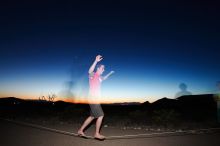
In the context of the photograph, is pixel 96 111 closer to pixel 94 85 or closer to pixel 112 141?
pixel 94 85

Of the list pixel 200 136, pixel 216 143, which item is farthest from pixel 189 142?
pixel 200 136

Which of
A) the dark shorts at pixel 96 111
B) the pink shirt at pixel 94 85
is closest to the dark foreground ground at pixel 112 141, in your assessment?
the dark shorts at pixel 96 111

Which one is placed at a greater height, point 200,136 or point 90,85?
point 90,85

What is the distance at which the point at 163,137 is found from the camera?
28.1 ft

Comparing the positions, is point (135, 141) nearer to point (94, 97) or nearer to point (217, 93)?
point (94, 97)

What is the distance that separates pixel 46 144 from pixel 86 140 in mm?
1153

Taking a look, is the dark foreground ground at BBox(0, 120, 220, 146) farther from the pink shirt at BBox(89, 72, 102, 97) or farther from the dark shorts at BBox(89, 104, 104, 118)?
the pink shirt at BBox(89, 72, 102, 97)

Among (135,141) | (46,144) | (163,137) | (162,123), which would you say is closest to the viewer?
(46,144)

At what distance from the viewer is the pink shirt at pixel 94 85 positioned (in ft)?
24.8

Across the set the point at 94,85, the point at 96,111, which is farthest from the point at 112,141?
the point at 94,85

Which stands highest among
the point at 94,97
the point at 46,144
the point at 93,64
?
the point at 93,64

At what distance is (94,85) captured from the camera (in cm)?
757

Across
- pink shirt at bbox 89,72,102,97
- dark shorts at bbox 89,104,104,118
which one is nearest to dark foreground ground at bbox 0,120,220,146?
dark shorts at bbox 89,104,104,118

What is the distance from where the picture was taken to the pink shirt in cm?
755
